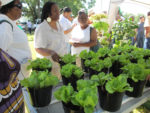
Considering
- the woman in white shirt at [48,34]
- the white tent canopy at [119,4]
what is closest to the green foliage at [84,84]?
the woman in white shirt at [48,34]

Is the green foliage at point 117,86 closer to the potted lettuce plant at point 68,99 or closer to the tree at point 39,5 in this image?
the potted lettuce plant at point 68,99

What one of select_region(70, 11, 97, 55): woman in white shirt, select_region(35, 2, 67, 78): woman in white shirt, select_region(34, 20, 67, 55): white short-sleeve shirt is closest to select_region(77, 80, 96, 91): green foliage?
select_region(35, 2, 67, 78): woman in white shirt

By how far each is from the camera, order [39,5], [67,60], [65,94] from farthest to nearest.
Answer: [39,5]
[67,60]
[65,94]

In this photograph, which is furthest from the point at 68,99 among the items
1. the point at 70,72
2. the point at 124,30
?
the point at 124,30

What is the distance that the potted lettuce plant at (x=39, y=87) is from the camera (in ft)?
2.98

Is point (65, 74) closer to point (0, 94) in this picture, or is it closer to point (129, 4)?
point (0, 94)

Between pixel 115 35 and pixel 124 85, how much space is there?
232cm

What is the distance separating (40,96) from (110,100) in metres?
0.52

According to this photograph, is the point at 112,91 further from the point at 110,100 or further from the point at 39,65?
the point at 39,65

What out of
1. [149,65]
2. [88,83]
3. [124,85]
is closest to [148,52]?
[149,65]

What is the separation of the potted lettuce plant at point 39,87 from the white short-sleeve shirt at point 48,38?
0.82 metres

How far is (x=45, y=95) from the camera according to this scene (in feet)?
3.08

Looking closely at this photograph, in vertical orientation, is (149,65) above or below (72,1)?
below

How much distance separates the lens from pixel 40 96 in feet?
3.03
